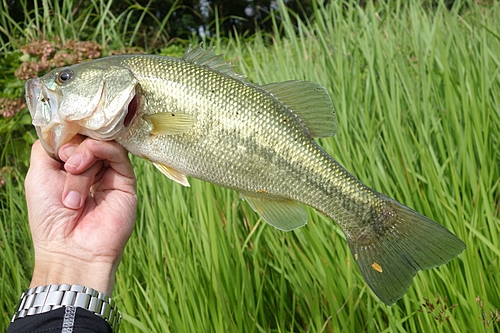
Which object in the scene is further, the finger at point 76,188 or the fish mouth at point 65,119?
the finger at point 76,188

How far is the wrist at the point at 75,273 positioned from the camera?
158 cm

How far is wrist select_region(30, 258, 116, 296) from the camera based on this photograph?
1579mm

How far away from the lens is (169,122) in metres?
1.40

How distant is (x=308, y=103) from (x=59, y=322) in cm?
94

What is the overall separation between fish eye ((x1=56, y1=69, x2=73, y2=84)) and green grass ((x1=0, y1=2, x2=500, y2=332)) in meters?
0.74

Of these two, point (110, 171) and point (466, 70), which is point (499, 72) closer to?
point (466, 70)

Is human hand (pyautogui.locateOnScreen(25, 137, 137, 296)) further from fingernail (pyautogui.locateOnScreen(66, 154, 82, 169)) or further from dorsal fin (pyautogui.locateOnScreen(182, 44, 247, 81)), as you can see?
dorsal fin (pyautogui.locateOnScreen(182, 44, 247, 81))

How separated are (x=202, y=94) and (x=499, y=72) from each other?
1.86 meters

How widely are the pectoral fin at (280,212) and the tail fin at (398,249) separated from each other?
0.55ft

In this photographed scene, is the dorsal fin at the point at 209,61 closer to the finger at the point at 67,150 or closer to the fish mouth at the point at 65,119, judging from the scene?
the fish mouth at the point at 65,119

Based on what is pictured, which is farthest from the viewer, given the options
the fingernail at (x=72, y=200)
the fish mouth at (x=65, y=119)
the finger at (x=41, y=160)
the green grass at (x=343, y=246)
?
the green grass at (x=343, y=246)

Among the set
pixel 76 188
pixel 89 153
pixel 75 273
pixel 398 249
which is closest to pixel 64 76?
pixel 89 153

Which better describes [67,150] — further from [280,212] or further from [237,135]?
[280,212]

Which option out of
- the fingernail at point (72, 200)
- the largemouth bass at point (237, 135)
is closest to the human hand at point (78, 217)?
the fingernail at point (72, 200)
